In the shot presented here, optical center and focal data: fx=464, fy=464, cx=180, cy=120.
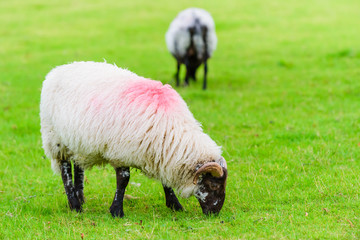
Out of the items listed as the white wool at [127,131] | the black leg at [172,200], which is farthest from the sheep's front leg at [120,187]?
the black leg at [172,200]

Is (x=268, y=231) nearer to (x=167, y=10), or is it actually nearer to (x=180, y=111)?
(x=180, y=111)

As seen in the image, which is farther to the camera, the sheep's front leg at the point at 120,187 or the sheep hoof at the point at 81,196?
the sheep hoof at the point at 81,196

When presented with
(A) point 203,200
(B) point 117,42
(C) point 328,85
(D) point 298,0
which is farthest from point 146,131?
(D) point 298,0

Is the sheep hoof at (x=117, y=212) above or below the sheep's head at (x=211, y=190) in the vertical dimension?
below

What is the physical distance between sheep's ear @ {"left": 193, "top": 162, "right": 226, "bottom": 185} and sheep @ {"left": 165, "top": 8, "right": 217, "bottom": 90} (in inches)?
325

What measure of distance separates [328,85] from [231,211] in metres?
7.58

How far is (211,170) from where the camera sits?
5.25 meters

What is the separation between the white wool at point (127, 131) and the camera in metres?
5.33

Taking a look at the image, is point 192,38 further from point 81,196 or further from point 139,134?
point 139,134

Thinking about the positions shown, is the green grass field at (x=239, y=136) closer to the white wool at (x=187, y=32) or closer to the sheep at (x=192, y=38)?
the sheep at (x=192, y=38)

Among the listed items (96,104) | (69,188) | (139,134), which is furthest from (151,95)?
(69,188)

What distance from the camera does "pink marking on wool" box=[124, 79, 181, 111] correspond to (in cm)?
544

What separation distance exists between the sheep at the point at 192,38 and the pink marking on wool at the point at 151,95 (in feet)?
25.7

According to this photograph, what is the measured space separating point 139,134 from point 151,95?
529 millimetres
